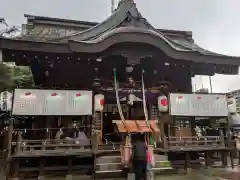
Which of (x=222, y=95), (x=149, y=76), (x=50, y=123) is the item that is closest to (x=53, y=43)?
(x=50, y=123)

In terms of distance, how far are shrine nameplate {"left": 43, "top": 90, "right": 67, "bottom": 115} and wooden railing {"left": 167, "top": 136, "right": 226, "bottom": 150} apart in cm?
493

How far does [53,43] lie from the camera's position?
9688 millimetres

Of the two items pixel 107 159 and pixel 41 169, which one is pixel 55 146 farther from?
pixel 107 159

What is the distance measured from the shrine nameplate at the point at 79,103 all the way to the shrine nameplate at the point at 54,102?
206 millimetres

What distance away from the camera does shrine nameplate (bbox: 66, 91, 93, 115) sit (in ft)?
33.0

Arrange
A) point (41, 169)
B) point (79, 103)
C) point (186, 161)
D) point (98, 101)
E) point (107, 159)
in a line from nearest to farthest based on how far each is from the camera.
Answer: point (41, 169) → point (107, 159) → point (79, 103) → point (186, 161) → point (98, 101)

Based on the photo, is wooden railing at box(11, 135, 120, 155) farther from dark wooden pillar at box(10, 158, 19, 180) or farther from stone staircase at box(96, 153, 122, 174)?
stone staircase at box(96, 153, 122, 174)

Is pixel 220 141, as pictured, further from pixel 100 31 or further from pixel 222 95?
pixel 100 31

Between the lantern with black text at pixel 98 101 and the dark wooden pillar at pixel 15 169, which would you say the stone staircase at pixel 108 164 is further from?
the dark wooden pillar at pixel 15 169

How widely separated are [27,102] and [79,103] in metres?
2.08

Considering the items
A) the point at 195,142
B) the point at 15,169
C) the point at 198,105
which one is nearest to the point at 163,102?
the point at 198,105

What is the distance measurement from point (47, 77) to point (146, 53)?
4.97 meters

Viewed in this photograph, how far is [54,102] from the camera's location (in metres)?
9.91

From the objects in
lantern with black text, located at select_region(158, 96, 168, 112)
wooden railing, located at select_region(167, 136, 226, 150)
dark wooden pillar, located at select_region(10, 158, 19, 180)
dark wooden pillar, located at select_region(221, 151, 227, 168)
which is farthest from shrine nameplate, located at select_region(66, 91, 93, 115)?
dark wooden pillar, located at select_region(221, 151, 227, 168)
